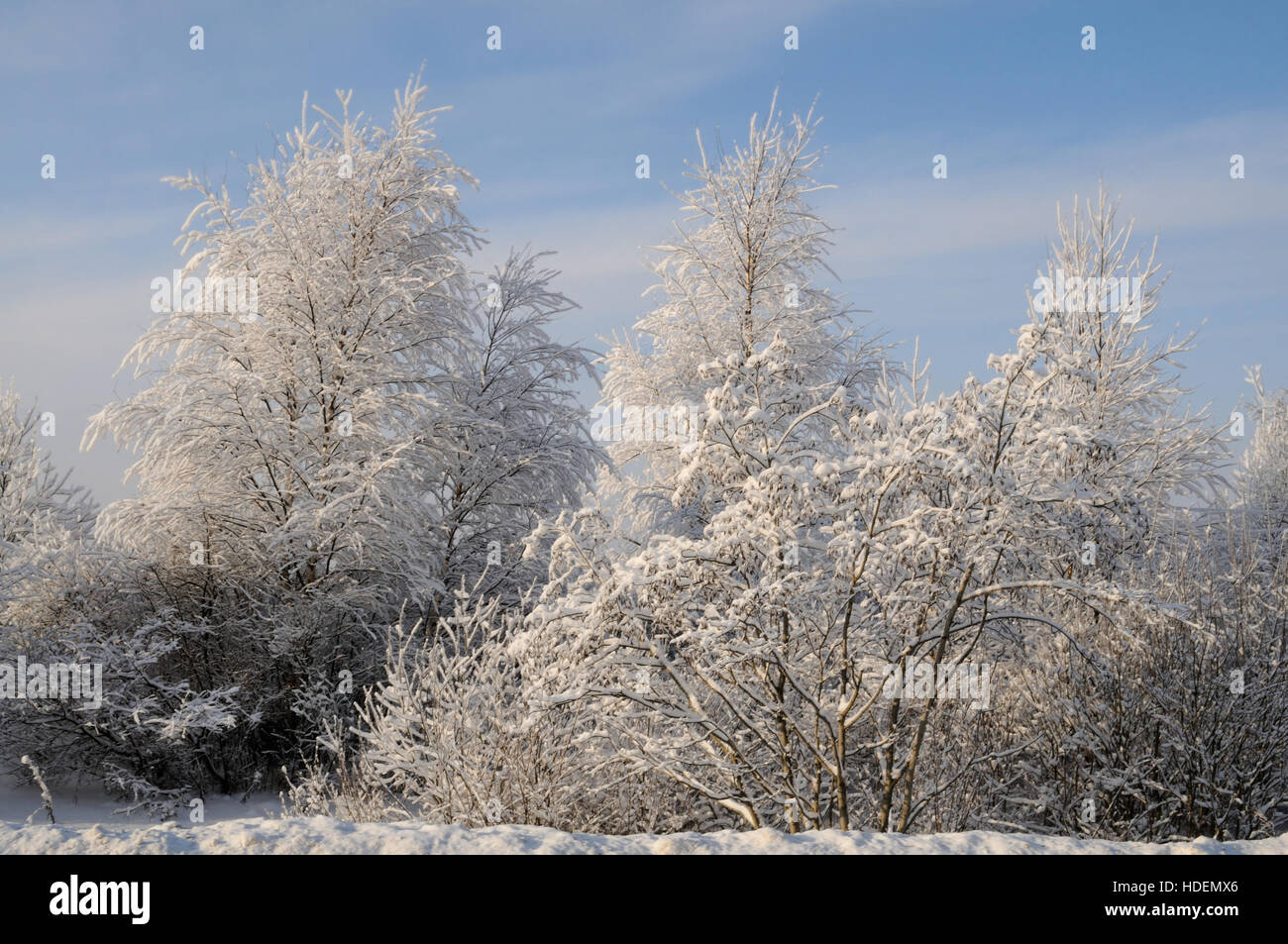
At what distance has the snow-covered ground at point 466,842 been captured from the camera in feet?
13.7

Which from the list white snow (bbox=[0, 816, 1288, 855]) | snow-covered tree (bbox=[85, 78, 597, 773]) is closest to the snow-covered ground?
white snow (bbox=[0, 816, 1288, 855])

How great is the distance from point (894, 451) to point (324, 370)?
30.8 feet

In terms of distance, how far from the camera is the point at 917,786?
334 inches

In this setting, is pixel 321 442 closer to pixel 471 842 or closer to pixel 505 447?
pixel 505 447

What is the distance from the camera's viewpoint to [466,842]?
4340 millimetres

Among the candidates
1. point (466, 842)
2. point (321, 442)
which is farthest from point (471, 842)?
point (321, 442)

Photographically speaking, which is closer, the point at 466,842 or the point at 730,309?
the point at 466,842

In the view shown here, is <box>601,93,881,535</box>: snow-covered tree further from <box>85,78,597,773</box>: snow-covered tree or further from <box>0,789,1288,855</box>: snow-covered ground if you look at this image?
<box>0,789,1288,855</box>: snow-covered ground

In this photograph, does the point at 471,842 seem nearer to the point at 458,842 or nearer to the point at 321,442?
the point at 458,842

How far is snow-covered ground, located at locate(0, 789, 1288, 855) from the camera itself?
4184 mm

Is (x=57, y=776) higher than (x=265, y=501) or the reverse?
the reverse

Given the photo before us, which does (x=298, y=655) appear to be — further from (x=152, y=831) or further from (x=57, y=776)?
(x=152, y=831)

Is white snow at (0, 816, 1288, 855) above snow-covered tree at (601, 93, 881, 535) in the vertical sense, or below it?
below
